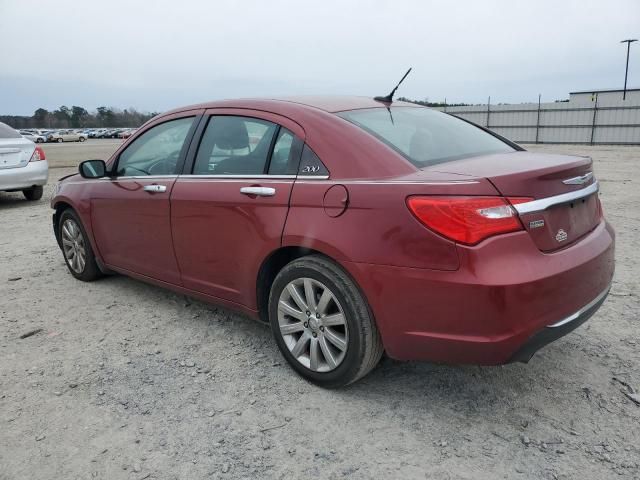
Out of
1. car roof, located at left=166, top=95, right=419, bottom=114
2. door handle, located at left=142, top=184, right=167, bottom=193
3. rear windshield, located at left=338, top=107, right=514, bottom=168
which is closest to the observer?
rear windshield, located at left=338, top=107, right=514, bottom=168

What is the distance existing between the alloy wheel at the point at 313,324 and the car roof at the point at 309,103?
1.04m

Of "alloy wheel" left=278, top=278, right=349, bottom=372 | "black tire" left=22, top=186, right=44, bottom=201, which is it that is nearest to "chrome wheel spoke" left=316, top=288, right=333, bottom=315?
"alloy wheel" left=278, top=278, right=349, bottom=372

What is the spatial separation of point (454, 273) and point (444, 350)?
1.25 feet

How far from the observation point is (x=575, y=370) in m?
2.99

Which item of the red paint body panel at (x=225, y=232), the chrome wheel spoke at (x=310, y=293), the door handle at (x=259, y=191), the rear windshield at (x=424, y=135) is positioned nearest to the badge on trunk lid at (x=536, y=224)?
the rear windshield at (x=424, y=135)

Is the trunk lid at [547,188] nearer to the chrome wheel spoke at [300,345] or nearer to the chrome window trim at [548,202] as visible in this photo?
the chrome window trim at [548,202]

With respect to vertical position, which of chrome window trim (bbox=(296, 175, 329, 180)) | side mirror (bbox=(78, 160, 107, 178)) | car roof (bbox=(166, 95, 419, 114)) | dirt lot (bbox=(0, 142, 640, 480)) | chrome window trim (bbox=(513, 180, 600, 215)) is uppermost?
car roof (bbox=(166, 95, 419, 114))

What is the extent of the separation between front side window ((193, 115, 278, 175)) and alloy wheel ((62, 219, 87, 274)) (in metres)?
1.88

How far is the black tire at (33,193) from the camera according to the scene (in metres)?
10.2

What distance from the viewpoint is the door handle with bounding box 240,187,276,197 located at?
9.59ft

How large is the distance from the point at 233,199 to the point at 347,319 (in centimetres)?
103

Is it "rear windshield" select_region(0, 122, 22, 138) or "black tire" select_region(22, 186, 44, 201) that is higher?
"rear windshield" select_region(0, 122, 22, 138)

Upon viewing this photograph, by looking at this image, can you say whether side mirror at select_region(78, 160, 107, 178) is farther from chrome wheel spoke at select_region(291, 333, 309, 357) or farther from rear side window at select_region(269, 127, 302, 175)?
chrome wheel spoke at select_region(291, 333, 309, 357)

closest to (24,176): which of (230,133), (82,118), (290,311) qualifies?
(230,133)
